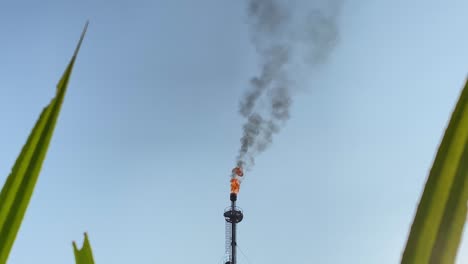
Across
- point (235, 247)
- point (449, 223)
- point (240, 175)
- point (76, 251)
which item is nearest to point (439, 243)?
point (449, 223)

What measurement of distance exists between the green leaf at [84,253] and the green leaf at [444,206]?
0.97 feet

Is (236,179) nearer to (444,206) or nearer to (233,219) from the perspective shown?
(233,219)

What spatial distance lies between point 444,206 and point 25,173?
384 mm

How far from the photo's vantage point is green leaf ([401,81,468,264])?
1.15 feet

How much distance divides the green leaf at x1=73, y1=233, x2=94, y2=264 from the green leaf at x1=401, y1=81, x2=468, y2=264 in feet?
0.97

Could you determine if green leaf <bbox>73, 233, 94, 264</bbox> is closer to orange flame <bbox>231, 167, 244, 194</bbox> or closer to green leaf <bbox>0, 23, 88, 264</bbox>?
green leaf <bbox>0, 23, 88, 264</bbox>

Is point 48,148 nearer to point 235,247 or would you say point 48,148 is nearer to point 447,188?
point 447,188

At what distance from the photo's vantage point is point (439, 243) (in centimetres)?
36

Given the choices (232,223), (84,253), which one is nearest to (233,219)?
(232,223)

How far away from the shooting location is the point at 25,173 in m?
0.49

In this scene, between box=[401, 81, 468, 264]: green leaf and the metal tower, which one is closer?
box=[401, 81, 468, 264]: green leaf

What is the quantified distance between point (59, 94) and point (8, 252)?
6.4 inches

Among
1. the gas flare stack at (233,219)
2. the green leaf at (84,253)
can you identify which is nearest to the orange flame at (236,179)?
the gas flare stack at (233,219)

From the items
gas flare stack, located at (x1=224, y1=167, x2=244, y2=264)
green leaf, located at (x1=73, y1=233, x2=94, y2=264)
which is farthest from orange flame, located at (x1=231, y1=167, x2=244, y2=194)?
green leaf, located at (x1=73, y1=233, x2=94, y2=264)
